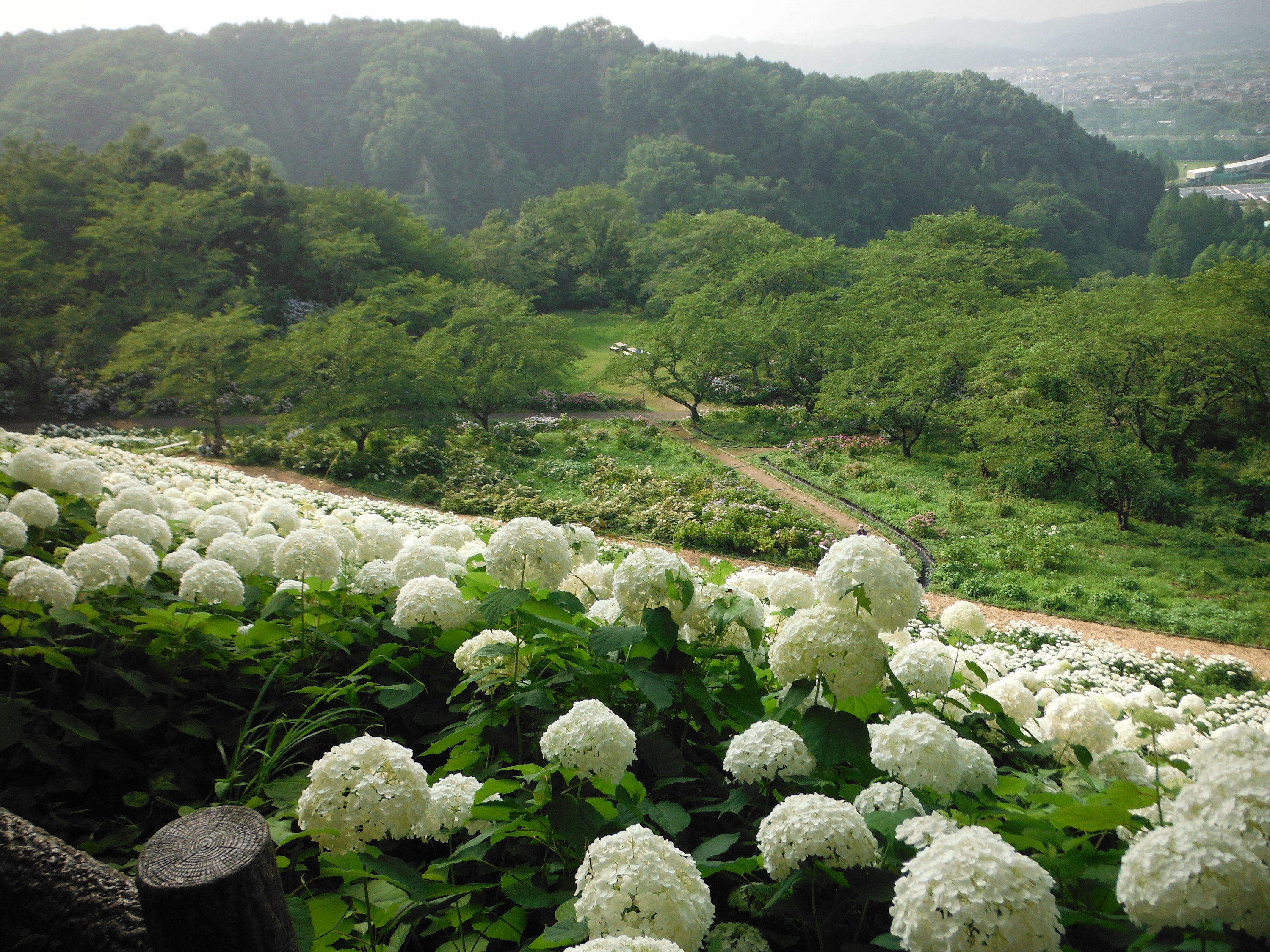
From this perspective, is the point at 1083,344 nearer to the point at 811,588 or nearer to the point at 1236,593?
the point at 1236,593

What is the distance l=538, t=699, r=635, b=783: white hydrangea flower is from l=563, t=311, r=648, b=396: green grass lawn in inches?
718

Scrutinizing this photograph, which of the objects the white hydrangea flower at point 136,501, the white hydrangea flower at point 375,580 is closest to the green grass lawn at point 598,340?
the white hydrangea flower at point 136,501

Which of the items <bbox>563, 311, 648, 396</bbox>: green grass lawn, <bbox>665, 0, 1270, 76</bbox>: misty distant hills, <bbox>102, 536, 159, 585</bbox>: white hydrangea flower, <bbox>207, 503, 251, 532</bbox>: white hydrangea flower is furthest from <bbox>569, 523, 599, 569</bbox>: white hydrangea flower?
<bbox>665, 0, 1270, 76</bbox>: misty distant hills

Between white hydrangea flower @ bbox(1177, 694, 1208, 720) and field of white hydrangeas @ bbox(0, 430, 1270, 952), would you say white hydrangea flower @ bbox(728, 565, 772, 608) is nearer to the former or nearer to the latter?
field of white hydrangeas @ bbox(0, 430, 1270, 952)

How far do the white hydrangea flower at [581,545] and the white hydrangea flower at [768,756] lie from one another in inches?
38.0

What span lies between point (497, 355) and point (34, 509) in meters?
15.9

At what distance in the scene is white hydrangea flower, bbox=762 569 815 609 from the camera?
223 cm

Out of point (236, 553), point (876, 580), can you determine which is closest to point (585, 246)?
point (236, 553)

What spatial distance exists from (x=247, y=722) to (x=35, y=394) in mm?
20617

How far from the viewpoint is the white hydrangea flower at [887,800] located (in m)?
1.42

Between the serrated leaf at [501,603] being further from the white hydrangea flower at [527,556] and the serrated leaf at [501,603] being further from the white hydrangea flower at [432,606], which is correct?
the white hydrangea flower at [432,606]

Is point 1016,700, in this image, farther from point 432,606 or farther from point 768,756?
point 432,606

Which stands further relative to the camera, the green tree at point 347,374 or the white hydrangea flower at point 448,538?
the green tree at point 347,374

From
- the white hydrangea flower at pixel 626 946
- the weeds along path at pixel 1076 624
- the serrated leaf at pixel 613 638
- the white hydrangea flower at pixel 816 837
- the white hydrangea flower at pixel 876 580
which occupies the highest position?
A: the white hydrangea flower at pixel 876 580
